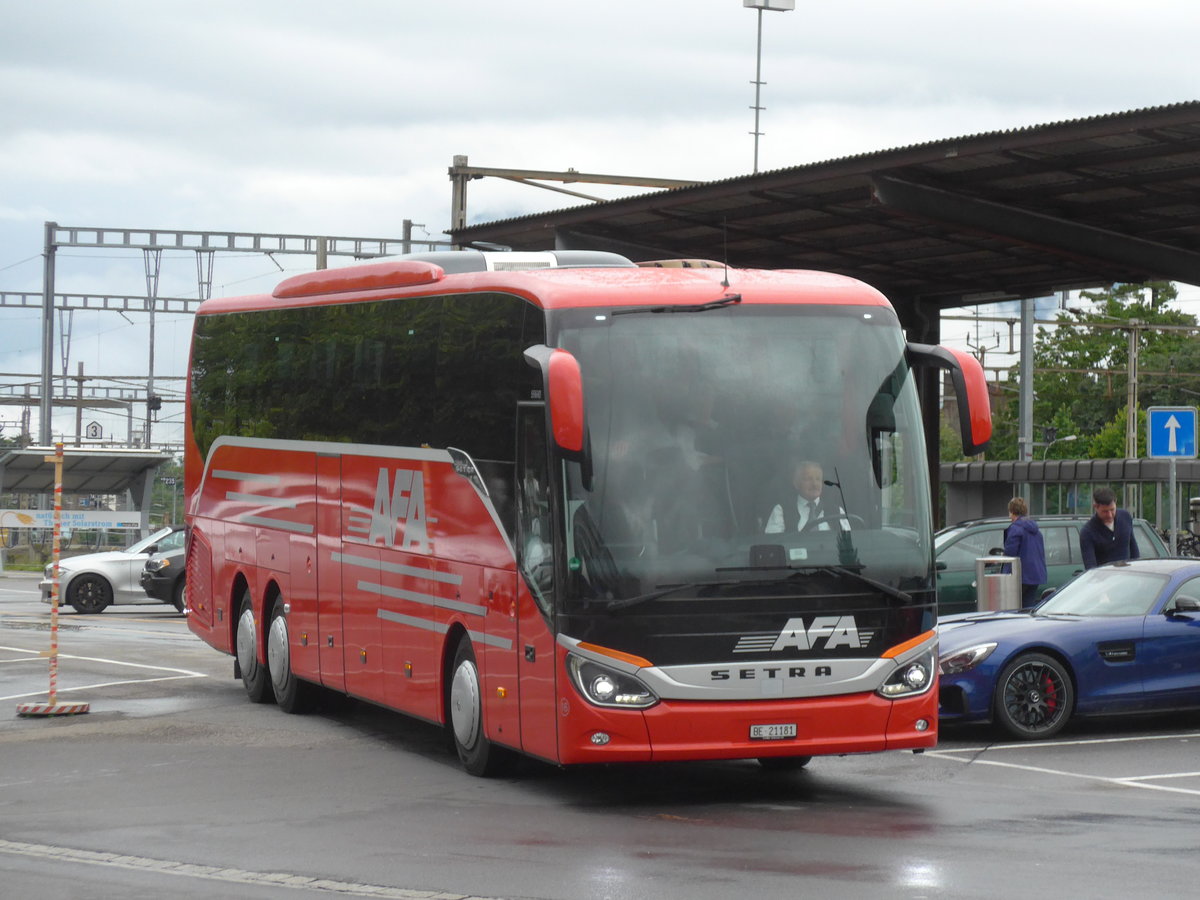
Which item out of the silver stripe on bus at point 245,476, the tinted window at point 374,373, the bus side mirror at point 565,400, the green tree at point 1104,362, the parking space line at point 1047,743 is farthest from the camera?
the green tree at point 1104,362

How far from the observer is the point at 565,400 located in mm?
9906

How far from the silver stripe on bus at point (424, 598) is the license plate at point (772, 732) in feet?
6.79

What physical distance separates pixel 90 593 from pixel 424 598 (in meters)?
20.9

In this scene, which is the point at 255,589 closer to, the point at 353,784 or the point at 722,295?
the point at 353,784

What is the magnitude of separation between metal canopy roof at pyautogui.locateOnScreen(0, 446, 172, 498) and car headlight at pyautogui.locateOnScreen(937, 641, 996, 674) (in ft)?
97.3

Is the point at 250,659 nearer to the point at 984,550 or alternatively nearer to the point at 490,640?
the point at 490,640

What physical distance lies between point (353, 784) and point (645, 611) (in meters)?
2.57

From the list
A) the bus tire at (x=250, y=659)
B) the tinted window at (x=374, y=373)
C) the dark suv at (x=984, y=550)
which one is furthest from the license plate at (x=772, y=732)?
the dark suv at (x=984, y=550)

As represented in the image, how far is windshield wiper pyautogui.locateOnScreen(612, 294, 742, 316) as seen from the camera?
10.9m

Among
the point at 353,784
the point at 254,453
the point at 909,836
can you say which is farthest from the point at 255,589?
the point at 909,836

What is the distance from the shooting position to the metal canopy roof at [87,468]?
4169 centimetres

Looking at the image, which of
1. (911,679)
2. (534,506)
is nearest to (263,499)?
(534,506)

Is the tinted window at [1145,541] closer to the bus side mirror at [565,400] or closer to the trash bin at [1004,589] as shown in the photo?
the trash bin at [1004,589]

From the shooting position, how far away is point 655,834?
9664 millimetres
